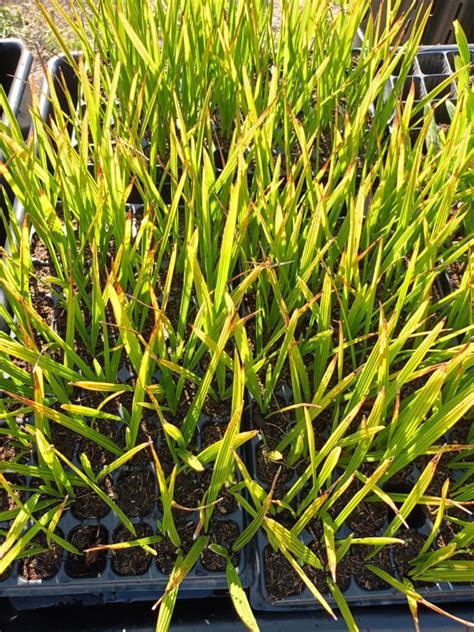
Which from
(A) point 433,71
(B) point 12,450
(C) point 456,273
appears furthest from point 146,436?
(A) point 433,71

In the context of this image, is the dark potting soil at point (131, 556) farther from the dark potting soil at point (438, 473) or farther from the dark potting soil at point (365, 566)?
the dark potting soil at point (438, 473)

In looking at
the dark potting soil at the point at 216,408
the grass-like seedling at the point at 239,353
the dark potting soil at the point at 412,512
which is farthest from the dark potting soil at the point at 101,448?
the dark potting soil at the point at 412,512

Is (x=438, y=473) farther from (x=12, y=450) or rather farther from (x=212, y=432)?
(x=12, y=450)

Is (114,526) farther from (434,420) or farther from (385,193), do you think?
(385,193)

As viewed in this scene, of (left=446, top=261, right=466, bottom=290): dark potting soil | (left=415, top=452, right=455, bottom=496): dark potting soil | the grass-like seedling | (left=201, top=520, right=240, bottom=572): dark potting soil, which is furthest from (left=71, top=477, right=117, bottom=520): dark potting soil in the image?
(left=446, top=261, right=466, bottom=290): dark potting soil

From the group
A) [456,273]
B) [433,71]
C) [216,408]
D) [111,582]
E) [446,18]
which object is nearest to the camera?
[111,582]

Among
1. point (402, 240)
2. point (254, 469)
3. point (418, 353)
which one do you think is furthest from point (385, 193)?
A: point (254, 469)

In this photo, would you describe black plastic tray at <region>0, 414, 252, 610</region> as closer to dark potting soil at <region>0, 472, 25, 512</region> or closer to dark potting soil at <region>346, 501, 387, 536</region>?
dark potting soil at <region>0, 472, 25, 512</region>
